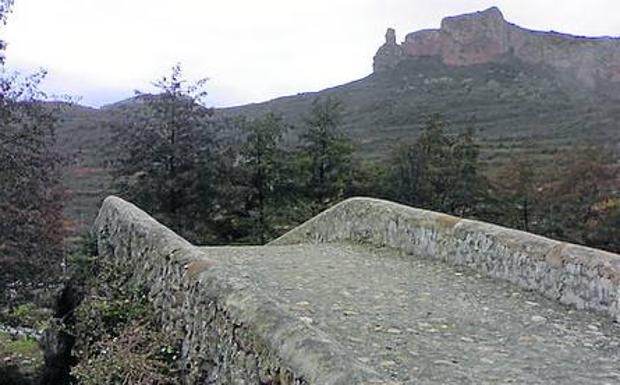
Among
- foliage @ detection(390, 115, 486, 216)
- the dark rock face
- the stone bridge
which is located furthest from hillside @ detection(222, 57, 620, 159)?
the stone bridge

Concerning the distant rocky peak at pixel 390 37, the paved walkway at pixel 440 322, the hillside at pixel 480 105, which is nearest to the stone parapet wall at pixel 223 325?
the paved walkway at pixel 440 322

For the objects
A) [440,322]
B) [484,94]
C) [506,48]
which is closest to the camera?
[440,322]

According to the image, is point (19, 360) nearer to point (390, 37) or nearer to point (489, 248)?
point (489, 248)

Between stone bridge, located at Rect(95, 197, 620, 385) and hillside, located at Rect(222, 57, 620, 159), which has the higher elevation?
hillside, located at Rect(222, 57, 620, 159)

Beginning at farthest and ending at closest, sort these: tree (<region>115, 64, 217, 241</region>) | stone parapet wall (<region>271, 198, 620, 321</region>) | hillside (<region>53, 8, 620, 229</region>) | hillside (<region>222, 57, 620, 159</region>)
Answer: hillside (<region>222, 57, 620, 159</region>) → hillside (<region>53, 8, 620, 229</region>) → tree (<region>115, 64, 217, 241</region>) → stone parapet wall (<region>271, 198, 620, 321</region>)

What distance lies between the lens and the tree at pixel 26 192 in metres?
12.8

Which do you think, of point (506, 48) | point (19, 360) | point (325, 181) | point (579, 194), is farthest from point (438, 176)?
point (506, 48)

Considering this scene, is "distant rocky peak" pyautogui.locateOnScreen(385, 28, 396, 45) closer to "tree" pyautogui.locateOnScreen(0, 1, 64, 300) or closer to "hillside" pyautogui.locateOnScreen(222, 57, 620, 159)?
"hillside" pyautogui.locateOnScreen(222, 57, 620, 159)

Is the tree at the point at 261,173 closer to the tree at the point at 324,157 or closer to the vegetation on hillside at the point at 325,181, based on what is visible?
the vegetation on hillside at the point at 325,181

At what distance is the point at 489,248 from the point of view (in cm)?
827

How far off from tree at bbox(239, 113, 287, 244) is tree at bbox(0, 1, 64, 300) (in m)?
7.45

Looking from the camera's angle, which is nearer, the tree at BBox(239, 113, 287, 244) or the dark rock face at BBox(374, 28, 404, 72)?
the tree at BBox(239, 113, 287, 244)

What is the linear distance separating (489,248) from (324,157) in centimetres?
1568

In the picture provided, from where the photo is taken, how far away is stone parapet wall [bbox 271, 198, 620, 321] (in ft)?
21.7
